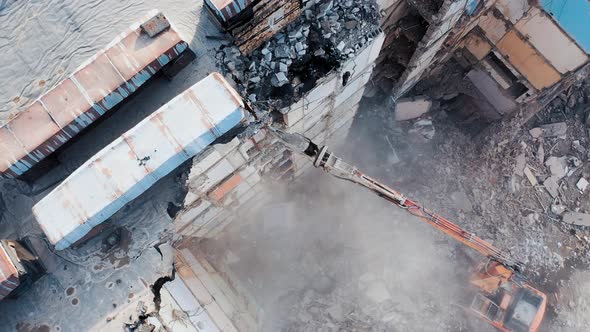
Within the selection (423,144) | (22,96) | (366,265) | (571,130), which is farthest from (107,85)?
(571,130)

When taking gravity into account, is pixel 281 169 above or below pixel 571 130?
above

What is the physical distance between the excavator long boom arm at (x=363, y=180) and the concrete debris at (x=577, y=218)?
4.20m

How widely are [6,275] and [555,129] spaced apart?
15665mm

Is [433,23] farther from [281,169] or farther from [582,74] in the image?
[582,74]

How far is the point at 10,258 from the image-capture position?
6.21 m

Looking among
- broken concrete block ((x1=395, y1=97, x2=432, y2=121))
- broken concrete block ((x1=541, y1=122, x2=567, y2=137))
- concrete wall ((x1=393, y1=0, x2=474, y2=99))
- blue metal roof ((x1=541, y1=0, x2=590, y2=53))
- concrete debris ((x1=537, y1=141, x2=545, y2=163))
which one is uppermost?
concrete wall ((x1=393, y1=0, x2=474, y2=99))

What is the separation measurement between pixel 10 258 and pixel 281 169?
5776mm

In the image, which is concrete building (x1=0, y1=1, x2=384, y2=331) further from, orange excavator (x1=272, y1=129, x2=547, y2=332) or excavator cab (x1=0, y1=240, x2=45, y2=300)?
orange excavator (x1=272, y1=129, x2=547, y2=332)

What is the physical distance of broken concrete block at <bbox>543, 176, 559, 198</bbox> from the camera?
1341cm

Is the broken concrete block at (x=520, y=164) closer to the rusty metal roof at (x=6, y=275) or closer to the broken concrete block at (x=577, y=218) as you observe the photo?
the broken concrete block at (x=577, y=218)

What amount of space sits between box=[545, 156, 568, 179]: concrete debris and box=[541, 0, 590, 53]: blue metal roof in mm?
4789

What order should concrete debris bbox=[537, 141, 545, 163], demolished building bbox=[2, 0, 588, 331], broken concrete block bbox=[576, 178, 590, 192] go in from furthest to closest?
1. concrete debris bbox=[537, 141, 545, 163]
2. broken concrete block bbox=[576, 178, 590, 192]
3. demolished building bbox=[2, 0, 588, 331]

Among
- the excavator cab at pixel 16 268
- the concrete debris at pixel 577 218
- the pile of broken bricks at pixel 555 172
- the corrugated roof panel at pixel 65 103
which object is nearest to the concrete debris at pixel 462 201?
the pile of broken bricks at pixel 555 172

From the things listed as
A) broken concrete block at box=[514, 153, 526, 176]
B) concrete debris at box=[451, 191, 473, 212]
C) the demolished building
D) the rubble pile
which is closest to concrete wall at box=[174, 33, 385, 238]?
the demolished building
